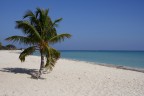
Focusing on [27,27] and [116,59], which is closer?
[27,27]

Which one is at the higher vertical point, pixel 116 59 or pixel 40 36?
pixel 40 36

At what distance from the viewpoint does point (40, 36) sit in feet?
41.3

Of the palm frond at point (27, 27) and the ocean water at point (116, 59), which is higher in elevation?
the palm frond at point (27, 27)

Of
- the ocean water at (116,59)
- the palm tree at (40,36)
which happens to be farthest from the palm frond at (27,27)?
the ocean water at (116,59)

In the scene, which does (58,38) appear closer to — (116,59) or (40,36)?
(40,36)

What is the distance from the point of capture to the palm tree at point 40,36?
12383 millimetres

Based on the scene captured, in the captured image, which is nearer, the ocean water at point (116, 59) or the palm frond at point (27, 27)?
the palm frond at point (27, 27)

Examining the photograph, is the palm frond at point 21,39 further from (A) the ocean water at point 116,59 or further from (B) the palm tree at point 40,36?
(A) the ocean water at point 116,59

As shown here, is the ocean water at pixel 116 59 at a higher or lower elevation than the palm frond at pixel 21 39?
lower

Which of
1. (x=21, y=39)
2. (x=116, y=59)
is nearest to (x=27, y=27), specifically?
(x=21, y=39)

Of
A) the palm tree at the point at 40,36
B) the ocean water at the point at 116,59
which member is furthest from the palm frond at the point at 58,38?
the ocean water at the point at 116,59

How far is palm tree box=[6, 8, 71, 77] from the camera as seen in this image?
40.6 feet

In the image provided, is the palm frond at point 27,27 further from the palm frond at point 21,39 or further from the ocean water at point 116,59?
the ocean water at point 116,59

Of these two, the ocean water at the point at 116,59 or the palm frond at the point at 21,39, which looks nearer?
the palm frond at the point at 21,39
